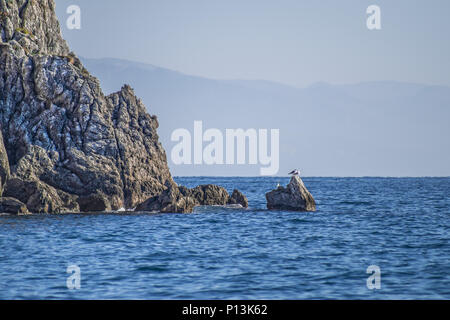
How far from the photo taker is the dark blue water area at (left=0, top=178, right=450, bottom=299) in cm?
2381

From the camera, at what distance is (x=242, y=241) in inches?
1560

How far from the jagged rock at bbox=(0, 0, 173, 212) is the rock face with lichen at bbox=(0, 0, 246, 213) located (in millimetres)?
86

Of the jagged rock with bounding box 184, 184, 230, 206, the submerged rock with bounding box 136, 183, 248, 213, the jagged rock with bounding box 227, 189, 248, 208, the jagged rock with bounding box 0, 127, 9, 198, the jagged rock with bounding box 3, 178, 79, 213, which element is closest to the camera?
the jagged rock with bounding box 3, 178, 79, 213

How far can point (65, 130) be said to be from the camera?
60.8 meters

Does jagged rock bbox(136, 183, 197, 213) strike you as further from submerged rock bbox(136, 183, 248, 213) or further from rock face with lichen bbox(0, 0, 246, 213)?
rock face with lichen bbox(0, 0, 246, 213)

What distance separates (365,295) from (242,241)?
1726 centimetres

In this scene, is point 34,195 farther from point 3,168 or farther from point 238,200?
point 238,200

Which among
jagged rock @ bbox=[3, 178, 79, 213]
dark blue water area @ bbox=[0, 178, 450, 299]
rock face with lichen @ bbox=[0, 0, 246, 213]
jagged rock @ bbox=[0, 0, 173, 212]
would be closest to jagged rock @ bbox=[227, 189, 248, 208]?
rock face with lichen @ bbox=[0, 0, 246, 213]

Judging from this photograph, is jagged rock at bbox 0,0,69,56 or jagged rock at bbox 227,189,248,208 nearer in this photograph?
jagged rock at bbox 0,0,69,56

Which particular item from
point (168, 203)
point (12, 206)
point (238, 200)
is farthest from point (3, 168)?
point (238, 200)

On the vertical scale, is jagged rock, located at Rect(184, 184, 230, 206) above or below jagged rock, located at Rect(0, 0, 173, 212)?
below

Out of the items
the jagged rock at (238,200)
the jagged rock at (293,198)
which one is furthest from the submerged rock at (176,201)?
the jagged rock at (293,198)

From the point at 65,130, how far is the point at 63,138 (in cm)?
88

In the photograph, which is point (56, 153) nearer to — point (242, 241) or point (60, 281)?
point (242, 241)
